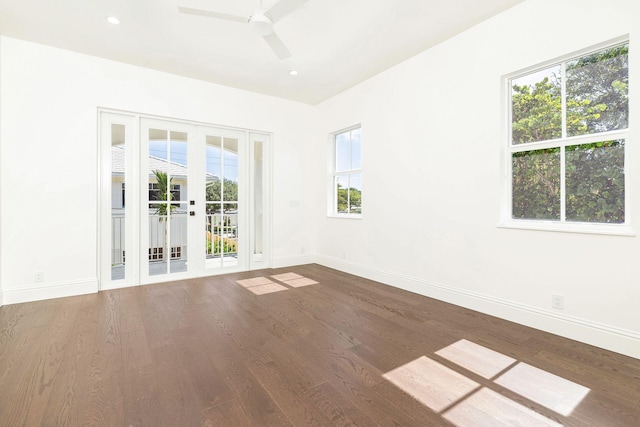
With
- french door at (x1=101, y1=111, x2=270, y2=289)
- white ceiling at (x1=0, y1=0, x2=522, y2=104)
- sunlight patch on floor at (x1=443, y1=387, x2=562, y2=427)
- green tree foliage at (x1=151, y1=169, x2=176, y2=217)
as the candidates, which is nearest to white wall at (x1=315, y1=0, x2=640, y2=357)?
white ceiling at (x1=0, y1=0, x2=522, y2=104)

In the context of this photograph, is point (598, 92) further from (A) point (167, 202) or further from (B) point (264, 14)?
(A) point (167, 202)

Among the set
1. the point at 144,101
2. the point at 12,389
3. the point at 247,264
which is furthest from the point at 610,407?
the point at 144,101

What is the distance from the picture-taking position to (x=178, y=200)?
4.33 m

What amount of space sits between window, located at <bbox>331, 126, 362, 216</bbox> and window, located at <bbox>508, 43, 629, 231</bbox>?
2.25m

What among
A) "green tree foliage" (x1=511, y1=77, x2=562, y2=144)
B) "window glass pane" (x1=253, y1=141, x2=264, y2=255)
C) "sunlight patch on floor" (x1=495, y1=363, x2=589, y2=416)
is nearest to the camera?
"sunlight patch on floor" (x1=495, y1=363, x2=589, y2=416)

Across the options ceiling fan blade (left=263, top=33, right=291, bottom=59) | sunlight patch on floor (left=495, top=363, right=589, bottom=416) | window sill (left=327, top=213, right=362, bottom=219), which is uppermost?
ceiling fan blade (left=263, top=33, right=291, bottom=59)

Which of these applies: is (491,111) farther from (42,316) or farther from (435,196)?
Answer: (42,316)

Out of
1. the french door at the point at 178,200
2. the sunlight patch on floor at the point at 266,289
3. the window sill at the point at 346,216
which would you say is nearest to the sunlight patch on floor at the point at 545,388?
the sunlight patch on floor at the point at 266,289

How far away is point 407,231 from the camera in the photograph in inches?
150

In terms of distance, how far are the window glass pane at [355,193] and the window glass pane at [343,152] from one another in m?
0.27

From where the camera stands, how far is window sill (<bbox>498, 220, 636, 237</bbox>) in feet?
7.30

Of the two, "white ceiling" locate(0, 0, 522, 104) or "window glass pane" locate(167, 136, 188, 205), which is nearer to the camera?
"white ceiling" locate(0, 0, 522, 104)

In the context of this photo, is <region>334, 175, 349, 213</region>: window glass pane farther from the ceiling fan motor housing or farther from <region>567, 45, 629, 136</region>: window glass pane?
<region>567, 45, 629, 136</region>: window glass pane

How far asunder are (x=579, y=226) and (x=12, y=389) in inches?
160
